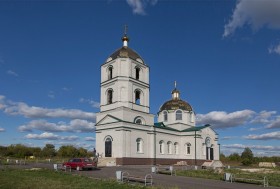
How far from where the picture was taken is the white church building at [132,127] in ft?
131

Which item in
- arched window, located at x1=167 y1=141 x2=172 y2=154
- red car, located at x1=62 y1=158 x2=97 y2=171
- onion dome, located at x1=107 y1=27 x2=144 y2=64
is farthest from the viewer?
arched window, located at x1=167 y1=141 x2=172 y2=154

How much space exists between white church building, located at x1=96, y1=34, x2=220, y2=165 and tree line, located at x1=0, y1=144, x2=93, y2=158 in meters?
33.2

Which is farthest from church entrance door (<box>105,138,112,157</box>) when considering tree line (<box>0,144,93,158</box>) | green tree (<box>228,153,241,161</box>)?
green tree (<box>228,153,241,161</box>)

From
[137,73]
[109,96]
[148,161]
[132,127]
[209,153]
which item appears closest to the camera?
[132,127]

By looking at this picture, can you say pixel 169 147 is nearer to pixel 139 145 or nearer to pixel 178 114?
pixel 178 114

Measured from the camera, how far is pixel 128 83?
4200 centimetres

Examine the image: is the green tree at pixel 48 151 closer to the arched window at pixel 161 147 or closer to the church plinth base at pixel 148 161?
the church plinth base at pixel 148 161

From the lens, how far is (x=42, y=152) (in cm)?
8094

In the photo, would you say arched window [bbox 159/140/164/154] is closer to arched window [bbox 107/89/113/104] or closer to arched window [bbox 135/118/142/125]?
arched window [bbox 135/118/142/125]

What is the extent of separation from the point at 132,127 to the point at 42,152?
158 ft

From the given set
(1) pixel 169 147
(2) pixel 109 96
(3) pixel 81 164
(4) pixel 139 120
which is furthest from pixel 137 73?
(3) pixel 81 164

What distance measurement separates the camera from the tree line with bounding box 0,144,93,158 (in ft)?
254

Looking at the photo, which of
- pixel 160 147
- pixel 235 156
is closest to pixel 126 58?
pixel 160 147

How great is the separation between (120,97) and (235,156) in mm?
48485
